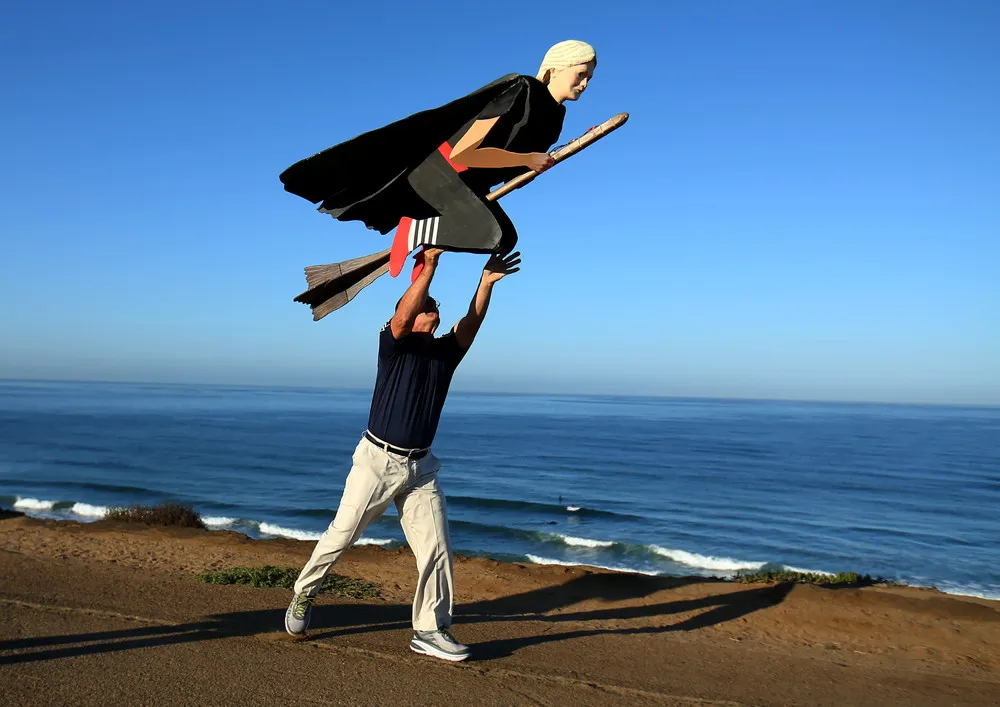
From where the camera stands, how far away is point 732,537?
21734 millimetres

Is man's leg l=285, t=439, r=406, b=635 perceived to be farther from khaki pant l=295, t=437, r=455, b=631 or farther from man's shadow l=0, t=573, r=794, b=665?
man's shadow l=0, t=573, r=794, b=665

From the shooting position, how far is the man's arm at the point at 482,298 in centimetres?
535

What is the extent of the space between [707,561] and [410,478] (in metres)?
14.5

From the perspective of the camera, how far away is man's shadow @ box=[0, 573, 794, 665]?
4984mm

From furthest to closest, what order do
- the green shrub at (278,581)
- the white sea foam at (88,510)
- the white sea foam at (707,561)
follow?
the white sea foam at (88,510), the white sea foam at (707,561), the green shrub at (278,581)

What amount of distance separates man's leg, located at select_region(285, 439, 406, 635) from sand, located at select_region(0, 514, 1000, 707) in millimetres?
591

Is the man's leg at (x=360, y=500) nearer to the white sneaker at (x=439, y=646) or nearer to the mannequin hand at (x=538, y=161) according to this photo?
the white sneaker at (x=439, y=646)

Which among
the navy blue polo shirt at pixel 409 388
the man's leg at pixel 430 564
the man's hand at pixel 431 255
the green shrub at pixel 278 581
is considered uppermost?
the man's hand at pixel 431 255

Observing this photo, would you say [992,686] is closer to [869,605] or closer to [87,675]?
[869,605]

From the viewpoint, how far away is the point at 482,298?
5.42 metres

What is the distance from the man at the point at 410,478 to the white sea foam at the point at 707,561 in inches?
533

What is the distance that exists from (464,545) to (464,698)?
48.5 feet

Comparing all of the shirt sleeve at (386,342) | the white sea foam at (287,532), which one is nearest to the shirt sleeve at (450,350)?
the shirt sleeve at (386,342)

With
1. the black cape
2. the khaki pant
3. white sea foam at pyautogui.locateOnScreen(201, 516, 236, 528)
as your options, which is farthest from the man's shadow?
white sea foam at pyautogui.locateOnScreen(201, 516, 236, 528)
